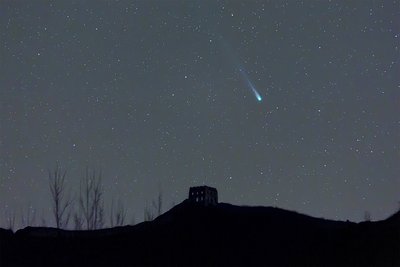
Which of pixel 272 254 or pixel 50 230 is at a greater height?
pixel 50 230

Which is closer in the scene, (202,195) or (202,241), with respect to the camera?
(202,241)

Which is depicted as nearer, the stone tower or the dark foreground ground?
the dark foreground ground

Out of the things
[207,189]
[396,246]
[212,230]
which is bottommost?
[396,246]

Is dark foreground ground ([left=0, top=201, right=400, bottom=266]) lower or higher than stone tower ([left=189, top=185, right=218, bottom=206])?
lower

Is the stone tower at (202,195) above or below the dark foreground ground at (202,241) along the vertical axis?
above

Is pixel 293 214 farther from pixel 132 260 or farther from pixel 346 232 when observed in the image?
pixel 132 260

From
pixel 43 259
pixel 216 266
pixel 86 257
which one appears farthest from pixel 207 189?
pixel 43 259

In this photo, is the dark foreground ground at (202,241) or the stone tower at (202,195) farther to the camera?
the stone tower at (202,195)

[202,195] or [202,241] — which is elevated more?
[202,195]
